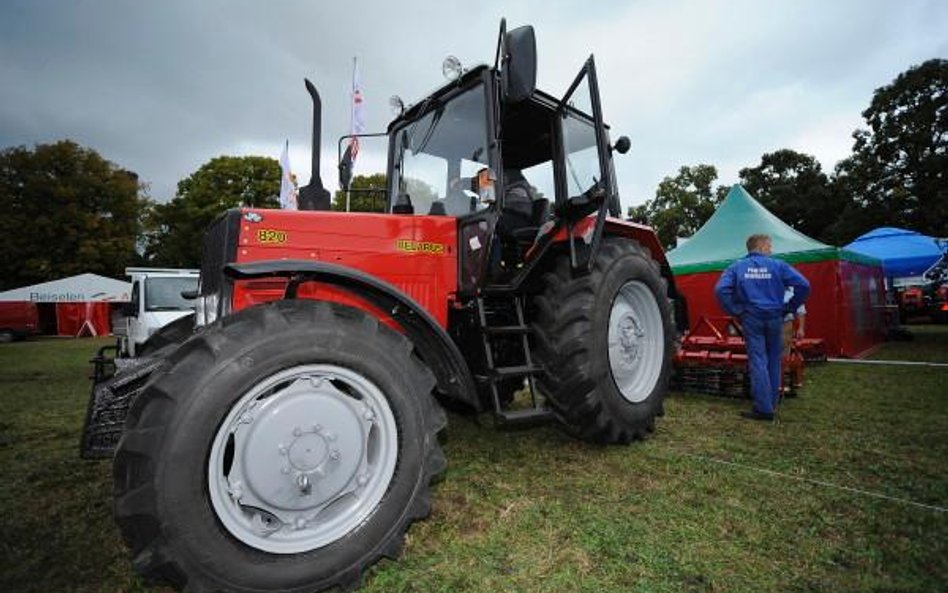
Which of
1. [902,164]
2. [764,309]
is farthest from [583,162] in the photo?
[902,164]

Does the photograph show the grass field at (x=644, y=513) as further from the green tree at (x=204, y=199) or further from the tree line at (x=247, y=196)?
the green tree at (x=204, y=199)

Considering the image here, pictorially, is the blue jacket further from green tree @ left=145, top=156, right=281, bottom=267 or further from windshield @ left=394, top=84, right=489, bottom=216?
green tree @ left=145, top=156, right=281, bottom=267

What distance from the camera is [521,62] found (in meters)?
2.59

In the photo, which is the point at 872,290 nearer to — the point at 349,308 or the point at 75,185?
the point at 349,308

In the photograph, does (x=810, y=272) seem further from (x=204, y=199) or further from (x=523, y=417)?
(x=204, y=199)

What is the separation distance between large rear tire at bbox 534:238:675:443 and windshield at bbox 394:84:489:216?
853mm

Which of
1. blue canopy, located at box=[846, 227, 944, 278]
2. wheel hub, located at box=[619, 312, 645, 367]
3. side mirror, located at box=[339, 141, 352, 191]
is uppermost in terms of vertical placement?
blue canopy, located at box=[846, 227, 944, 278]

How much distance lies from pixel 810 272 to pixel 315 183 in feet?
29.8

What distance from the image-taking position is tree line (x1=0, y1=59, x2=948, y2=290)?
2162cm

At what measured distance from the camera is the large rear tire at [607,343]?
3.11m

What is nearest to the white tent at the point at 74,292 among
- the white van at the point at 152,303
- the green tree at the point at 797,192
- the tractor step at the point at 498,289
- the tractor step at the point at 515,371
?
the white van at the point at 152,303

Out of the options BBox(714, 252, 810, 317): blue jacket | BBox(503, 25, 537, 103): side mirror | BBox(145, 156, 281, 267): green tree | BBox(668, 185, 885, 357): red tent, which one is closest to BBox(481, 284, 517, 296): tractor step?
BBox(503, 25, 537, 103): side mirror

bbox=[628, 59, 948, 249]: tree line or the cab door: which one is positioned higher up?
bbox=[628, 59, 948, 249]: tree line

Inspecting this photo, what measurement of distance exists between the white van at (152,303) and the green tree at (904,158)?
25632 millimetres
